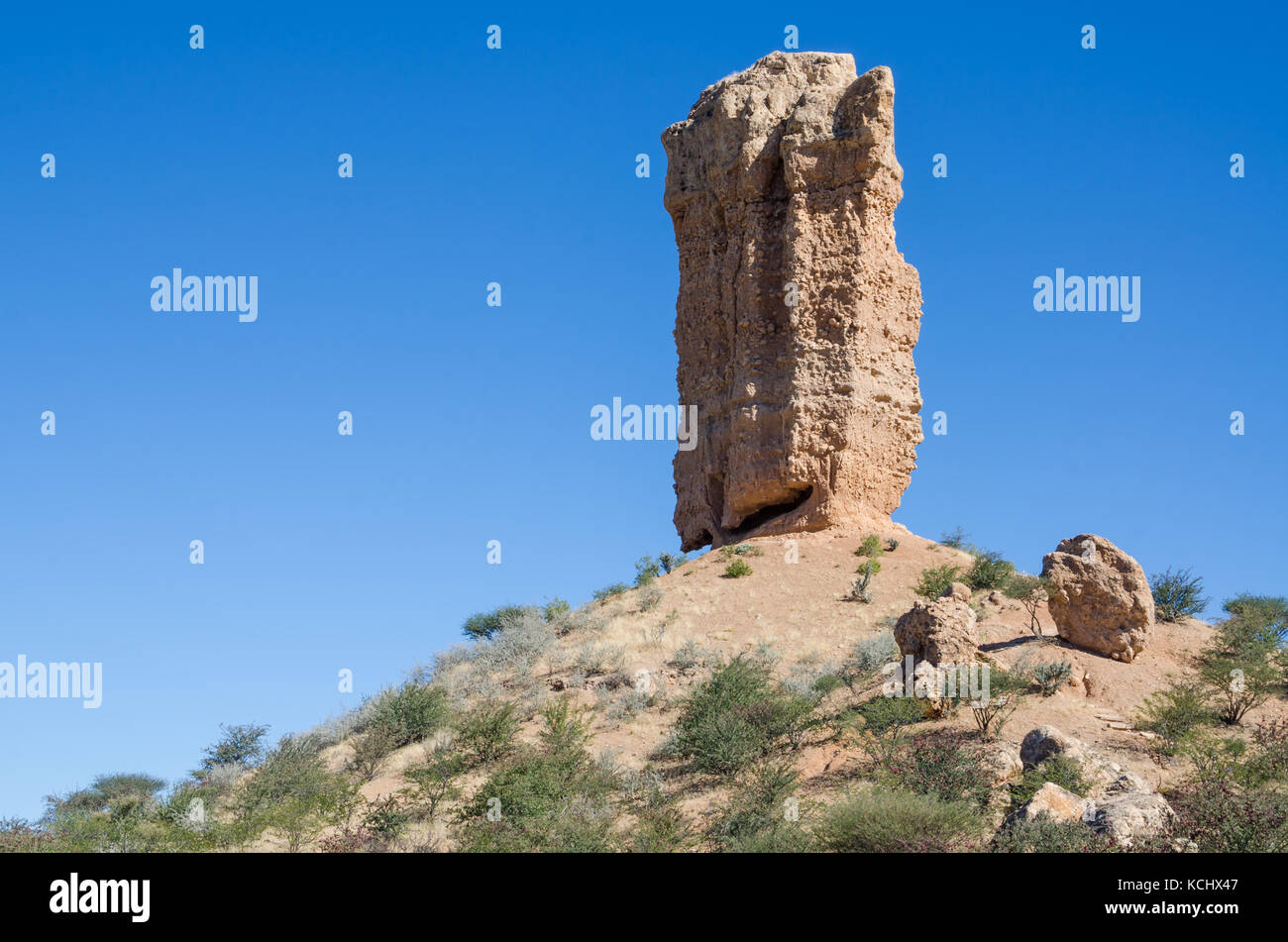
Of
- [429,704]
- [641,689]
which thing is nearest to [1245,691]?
[641,689]

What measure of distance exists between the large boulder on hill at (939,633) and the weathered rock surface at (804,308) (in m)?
6.74

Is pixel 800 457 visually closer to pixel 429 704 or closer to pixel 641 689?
pixel 641 689

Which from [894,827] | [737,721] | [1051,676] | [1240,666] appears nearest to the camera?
[894,827]

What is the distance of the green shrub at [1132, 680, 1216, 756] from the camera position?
1284 centimetres

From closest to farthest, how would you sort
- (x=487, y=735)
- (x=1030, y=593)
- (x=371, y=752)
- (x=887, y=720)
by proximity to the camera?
(x=887, y=720), (x=487, y=735), (x=371, y=752), (x=1030, y=593)

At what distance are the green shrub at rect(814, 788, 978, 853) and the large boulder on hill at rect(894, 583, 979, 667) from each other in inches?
148

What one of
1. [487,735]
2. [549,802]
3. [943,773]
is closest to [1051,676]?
[943,773]

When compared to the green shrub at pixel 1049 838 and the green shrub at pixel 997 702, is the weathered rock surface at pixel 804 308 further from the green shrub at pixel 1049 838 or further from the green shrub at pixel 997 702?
the green shrub at pixel 1049 838

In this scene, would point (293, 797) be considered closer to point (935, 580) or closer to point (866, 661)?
point (866, 661)

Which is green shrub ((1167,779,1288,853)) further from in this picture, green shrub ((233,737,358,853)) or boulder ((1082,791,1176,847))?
green shrub ((233,737,358,853))

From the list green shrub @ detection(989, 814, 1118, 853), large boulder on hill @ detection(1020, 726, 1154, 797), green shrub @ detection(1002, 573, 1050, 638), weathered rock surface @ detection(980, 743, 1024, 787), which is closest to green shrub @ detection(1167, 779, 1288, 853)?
large boulder on hill @ detection(1020, 726, 1154, 797)

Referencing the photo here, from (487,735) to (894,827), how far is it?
6530mm

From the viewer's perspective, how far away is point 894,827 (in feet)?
30.0
